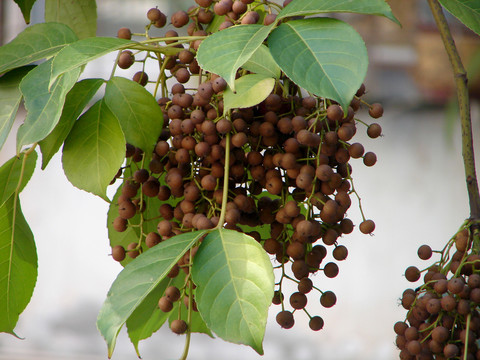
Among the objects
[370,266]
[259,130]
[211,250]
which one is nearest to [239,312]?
[211,250]

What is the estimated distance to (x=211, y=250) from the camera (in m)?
0.46

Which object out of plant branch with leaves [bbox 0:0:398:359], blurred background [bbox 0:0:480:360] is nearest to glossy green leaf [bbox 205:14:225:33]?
plant branch with leaves [bbox 0:0:398:359]

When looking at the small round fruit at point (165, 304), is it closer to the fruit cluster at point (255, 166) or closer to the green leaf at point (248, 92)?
the fruit cluster at point (255, 166)

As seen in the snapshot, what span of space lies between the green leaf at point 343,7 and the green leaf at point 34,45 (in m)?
0.23

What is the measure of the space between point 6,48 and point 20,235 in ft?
0.59

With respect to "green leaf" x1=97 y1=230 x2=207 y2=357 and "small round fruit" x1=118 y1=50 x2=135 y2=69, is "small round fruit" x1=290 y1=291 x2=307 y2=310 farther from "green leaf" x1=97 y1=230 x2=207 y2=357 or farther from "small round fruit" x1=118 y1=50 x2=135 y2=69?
"small round fruit" x1=118 y1=50 x2=135 y2=69

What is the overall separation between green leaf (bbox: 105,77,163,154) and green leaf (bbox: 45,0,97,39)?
206 mm

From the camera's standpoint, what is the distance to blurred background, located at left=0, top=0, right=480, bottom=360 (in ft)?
7.91

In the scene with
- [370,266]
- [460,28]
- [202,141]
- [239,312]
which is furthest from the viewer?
[370,266]

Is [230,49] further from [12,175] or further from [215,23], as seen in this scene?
[12,175]

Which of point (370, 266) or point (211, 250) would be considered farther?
point (370, 266)

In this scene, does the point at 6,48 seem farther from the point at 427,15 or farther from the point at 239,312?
the point at 427,15

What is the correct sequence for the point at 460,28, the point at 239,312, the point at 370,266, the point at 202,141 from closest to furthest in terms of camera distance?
the point at 239,312, the point at 202,141, the point at 460,28, the point at 370,266

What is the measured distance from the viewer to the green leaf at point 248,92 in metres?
0.46
